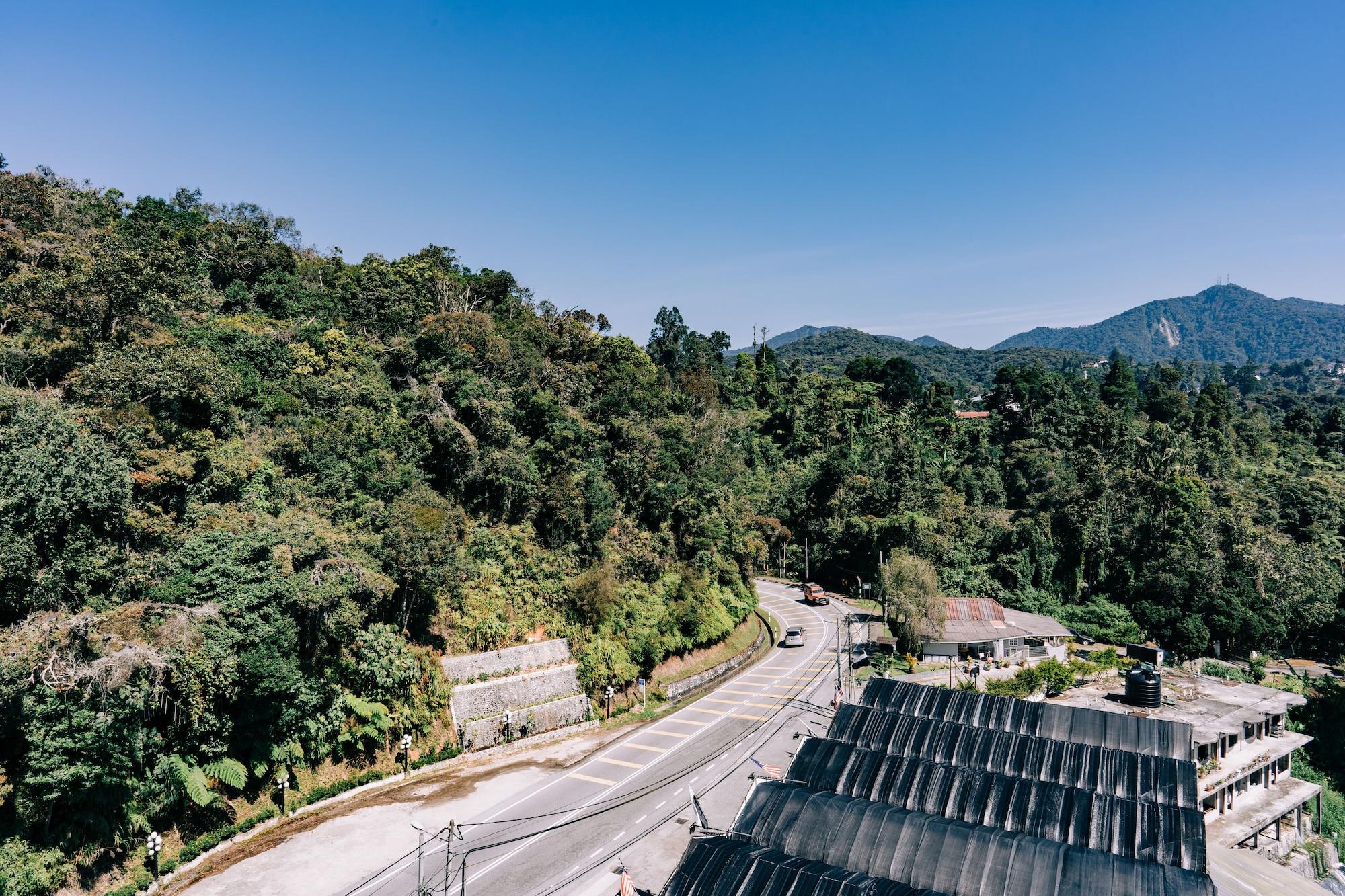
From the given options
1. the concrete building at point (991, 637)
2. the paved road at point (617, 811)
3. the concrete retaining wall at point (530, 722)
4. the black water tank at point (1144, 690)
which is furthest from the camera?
the concrete building at point (991, 637)

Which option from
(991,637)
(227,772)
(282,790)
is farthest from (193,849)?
(991,637)

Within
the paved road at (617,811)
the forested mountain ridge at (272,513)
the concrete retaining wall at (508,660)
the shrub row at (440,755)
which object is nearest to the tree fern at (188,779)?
the forested mountain ridge at (272,513)

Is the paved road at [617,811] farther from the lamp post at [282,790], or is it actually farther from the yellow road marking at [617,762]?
the lamp post at [282,790]

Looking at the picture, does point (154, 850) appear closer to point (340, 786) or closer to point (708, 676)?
point (340, 786)

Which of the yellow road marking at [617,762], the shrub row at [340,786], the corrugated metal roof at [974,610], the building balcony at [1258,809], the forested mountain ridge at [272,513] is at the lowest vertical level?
the building balcony at [1258,809]

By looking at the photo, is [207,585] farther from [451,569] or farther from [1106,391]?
[1106,391]

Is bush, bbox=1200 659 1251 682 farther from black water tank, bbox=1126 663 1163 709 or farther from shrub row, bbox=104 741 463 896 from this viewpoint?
shrub row, bbox=104 741 463 896
